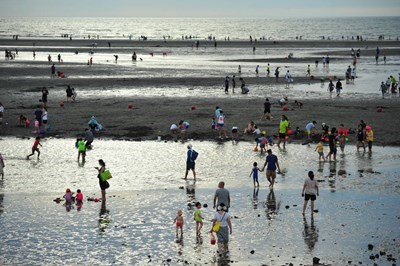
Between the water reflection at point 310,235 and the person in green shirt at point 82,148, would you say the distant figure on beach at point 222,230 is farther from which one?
the person in green shirt at point 82,148

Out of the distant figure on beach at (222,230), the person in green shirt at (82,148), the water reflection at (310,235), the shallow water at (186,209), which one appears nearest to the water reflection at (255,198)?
the shallow water at (186,209)

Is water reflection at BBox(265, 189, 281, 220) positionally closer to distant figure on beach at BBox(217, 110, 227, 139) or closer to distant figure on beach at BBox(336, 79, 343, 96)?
distant figure on beach at BBox(217, 110, 227, 139)

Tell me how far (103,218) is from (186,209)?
114 inches

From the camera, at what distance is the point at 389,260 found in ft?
61.0

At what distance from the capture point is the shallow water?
63.7 ft

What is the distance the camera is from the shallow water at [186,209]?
19.4 meters

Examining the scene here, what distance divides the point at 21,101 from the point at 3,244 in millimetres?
33295

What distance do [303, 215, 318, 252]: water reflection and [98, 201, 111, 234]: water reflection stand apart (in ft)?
20.4

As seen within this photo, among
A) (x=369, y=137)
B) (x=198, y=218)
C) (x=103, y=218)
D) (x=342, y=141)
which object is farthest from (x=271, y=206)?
(x=369, y=137)

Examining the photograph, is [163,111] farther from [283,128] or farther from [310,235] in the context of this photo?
[310,235]

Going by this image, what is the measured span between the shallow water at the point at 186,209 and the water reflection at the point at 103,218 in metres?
0.03

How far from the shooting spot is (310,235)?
20891 millimetres

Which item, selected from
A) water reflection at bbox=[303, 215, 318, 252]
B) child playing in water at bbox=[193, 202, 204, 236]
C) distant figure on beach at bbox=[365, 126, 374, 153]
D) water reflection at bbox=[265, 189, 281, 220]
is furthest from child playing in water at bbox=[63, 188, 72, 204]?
distant figure on beach at bbox=[365, 126, 374, 153]

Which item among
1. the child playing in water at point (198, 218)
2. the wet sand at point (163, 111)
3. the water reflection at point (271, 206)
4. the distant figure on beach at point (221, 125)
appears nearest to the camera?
the child playing in water at point (198, 218)
